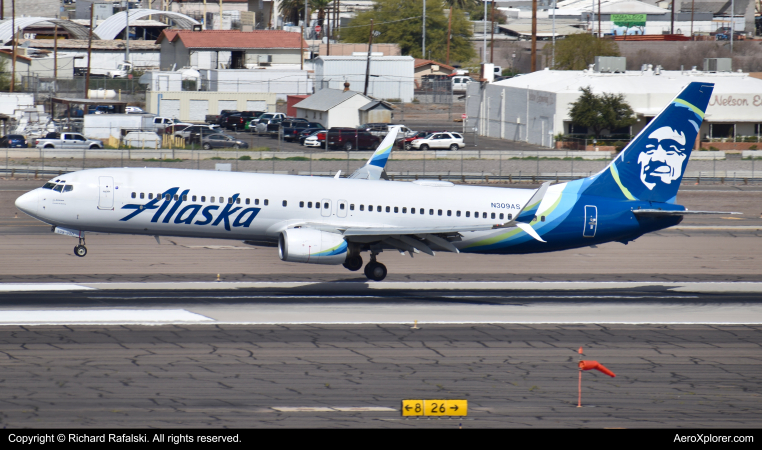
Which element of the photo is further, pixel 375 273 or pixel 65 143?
pixel 65 143

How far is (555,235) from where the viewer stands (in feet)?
109

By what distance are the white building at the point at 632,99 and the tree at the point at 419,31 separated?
7551 centimetres

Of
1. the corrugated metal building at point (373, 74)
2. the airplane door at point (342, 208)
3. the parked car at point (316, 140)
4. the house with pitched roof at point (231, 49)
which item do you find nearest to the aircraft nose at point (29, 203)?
the airplane door at point (342, 208)

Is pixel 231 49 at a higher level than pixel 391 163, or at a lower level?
higher

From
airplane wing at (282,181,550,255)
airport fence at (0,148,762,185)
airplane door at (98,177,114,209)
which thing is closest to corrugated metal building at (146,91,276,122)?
airport fence at (0,148,762,185)

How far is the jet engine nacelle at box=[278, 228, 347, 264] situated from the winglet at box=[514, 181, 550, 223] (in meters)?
6.66

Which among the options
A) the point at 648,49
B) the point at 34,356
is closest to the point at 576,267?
the point at 34,356

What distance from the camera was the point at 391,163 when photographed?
72.3 meters

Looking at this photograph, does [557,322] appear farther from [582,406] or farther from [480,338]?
[582,406]

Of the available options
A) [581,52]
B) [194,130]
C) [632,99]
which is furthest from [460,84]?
[194,130]

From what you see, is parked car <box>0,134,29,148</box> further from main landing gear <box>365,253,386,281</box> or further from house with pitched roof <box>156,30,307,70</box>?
main landing gear <box>365,253,386,281</box>

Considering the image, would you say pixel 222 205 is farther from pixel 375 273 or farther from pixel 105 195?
pixel 375 273

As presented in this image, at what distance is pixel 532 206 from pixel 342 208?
7.39 metres

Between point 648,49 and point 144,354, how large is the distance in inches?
5206
